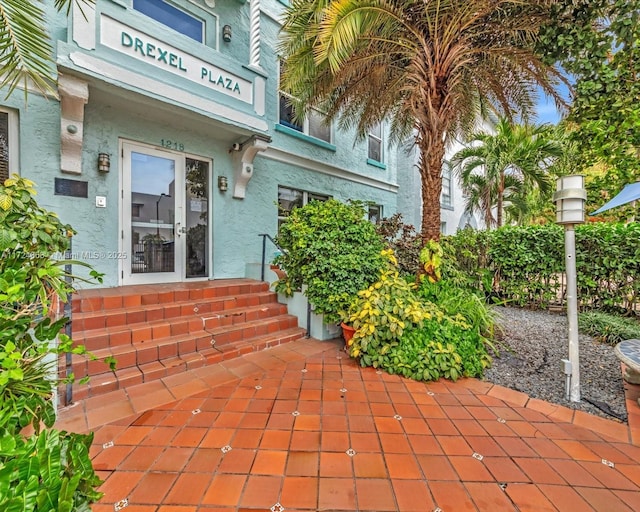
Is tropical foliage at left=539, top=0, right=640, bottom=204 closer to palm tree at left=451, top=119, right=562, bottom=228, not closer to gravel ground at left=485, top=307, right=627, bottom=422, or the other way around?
gravel ground at left=485, top=307, right=627, bottom=422

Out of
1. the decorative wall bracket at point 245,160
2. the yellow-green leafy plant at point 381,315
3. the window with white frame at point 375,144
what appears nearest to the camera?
the yellow-green leafy plant at point 381,315

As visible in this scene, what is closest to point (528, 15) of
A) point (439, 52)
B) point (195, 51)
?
point (439, 52)

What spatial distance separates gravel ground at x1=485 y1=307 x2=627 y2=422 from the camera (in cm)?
293

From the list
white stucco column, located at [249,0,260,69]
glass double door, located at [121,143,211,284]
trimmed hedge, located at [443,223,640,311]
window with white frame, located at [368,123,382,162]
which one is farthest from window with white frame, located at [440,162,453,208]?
glass double door, located at [121,143,211,284]

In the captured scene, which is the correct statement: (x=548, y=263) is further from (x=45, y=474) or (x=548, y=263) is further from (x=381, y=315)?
(x=45, y=474)

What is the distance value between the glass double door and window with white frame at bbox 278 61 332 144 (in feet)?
7.95

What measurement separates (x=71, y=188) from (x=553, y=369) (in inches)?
270

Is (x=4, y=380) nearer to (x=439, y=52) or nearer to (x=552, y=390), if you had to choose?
(x=552, y=390)

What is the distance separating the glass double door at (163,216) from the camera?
499 centimetres

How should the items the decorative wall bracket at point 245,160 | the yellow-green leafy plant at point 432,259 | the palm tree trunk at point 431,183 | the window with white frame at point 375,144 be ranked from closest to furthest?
the yellow-green leafy plant at point 432,259 < the palm tree trunk at point 431,183 < the decorative wall bracket at point 245,160 < the window with white frame at point 375,144

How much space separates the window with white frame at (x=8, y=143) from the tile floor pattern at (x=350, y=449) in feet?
11.5

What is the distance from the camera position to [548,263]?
6035 mm

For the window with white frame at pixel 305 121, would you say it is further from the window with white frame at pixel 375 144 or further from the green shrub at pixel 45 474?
the green shrub at pixel 45 474

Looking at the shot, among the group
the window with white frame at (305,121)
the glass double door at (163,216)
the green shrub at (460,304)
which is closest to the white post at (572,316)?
the green shrub at (460,304)
